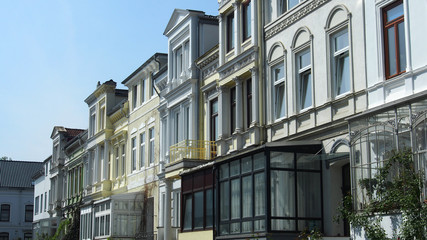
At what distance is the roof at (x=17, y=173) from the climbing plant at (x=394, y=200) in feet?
241

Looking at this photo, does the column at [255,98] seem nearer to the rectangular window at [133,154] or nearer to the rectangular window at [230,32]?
the rectangular window at [230,32]

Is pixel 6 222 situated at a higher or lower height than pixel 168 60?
lower

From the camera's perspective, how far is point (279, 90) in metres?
24.5

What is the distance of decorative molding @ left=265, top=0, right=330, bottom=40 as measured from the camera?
72.7 ft

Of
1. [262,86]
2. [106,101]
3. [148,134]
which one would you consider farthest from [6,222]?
[262,86]

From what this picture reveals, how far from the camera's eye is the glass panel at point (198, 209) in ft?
89.4

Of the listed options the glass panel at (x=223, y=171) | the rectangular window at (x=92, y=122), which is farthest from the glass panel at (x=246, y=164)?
the rectangular window at (x=92, y=122)

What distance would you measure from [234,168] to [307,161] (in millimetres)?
3106

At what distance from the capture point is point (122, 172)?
42.7m

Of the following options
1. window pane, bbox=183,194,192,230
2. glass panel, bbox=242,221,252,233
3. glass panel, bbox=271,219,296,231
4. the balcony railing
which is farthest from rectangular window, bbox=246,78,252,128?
glass panel, bbox=271,219,296,231

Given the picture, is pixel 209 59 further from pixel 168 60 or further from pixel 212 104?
pixel 168 60

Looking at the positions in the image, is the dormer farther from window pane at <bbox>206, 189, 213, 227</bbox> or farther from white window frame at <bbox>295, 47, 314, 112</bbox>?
white window frame at <bbox>295, 47, 314, 112</bbox>

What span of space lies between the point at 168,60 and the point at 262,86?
10447mm

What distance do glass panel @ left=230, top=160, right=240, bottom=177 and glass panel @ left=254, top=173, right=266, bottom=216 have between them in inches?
52.5
